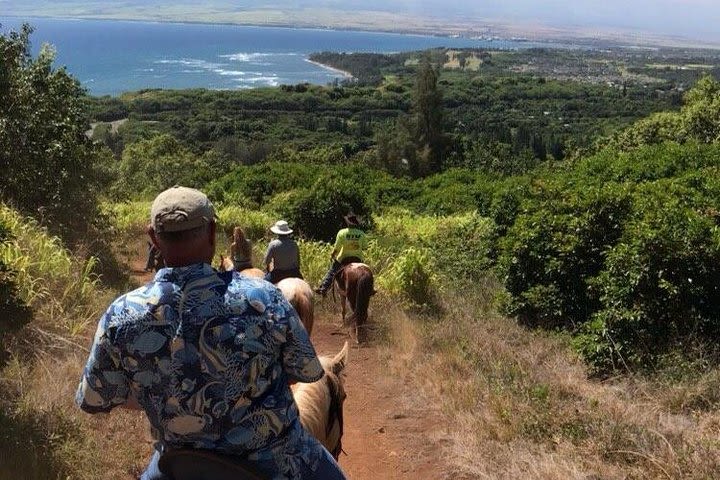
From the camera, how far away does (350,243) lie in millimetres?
8703

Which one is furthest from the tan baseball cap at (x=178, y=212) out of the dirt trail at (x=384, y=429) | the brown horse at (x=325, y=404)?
the dirt trail at (x=384, y=429)

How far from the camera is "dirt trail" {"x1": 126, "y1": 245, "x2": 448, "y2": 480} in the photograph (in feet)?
17.3

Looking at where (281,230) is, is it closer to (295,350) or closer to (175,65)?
(295,350)

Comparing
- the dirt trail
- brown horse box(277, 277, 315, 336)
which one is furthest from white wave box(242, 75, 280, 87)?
brown horse box(277, 277, 315, 336)

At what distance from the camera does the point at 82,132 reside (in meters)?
11.3

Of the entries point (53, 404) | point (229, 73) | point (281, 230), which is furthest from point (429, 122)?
point (229, 73)

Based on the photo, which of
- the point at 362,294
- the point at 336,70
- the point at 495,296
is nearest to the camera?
the point at 362,294

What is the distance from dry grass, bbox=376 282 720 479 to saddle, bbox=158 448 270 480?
2.52m

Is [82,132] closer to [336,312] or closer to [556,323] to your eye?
[336,312]

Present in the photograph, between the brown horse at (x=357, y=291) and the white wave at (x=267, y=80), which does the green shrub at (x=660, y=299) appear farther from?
the white wave at (x=267, y=80)

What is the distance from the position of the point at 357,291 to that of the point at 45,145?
551 centimetres

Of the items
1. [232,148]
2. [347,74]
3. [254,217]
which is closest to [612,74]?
[347,74]

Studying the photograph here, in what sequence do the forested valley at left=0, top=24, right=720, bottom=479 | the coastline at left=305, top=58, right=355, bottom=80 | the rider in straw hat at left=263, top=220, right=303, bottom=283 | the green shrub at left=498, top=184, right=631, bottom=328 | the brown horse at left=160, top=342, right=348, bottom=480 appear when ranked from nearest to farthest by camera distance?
1. the brown horse at left=160, top=342, right=348, bottom=480
2. the forested valley at left=0, top=24, right=720, bottom=479
3. the rider in straw hat at left=263, top=220, right=303, bottom=283
4. the green shrub at left=498, top=184, right=631, bottom=328
5. the coastline at left=305, top=58, right=355, bottom=80

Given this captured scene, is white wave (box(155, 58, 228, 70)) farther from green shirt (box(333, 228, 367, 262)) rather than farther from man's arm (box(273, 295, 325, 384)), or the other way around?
man's arm (box(273, 295, 325, 384))
